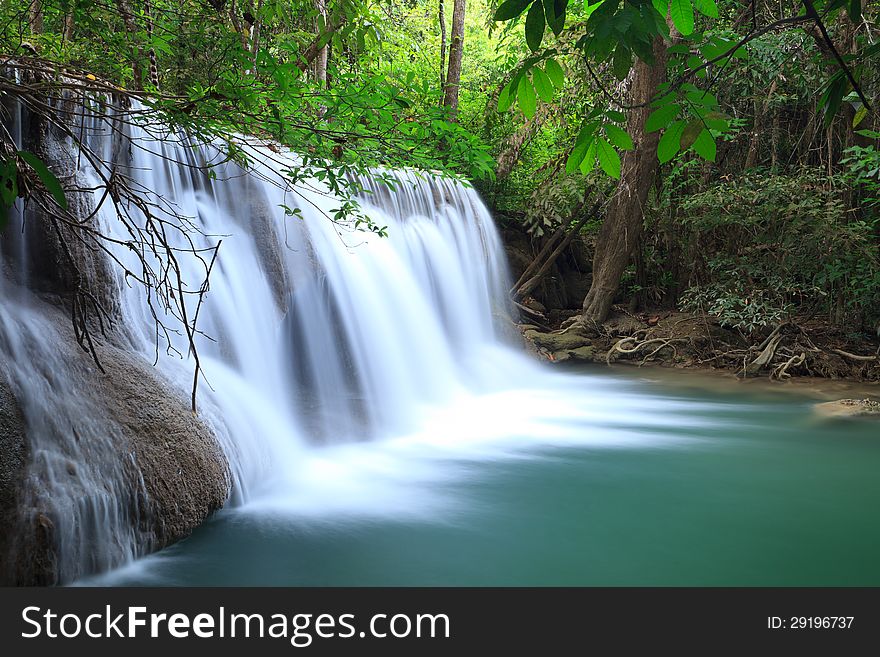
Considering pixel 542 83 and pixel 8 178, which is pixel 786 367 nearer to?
pixel 542 83

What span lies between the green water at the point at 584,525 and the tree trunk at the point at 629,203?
16.1 ft

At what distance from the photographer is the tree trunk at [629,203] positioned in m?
9.38

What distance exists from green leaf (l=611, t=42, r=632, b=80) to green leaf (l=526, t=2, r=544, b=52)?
20cm

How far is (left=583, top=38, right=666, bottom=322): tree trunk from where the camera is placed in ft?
30.8

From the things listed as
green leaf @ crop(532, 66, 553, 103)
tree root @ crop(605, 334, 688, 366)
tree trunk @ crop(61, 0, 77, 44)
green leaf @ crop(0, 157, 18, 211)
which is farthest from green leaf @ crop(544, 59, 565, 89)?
tree root @ crop(605, 334, 688, 366)

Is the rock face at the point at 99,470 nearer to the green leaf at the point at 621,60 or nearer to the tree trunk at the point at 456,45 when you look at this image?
the green leaf at the point at 621,60

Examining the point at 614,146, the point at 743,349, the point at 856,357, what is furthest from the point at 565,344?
the point at 614,146

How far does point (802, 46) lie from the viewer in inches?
336

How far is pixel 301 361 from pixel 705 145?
4755 millimetres

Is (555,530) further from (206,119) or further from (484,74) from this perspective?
(484,74)

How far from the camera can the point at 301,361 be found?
596cm

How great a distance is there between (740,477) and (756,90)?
20.9ft

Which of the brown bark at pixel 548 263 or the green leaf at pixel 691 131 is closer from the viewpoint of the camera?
the green leaf at pixel 691 131

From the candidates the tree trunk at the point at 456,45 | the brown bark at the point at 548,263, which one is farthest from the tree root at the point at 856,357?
the tree trunk at the point at 456,45
